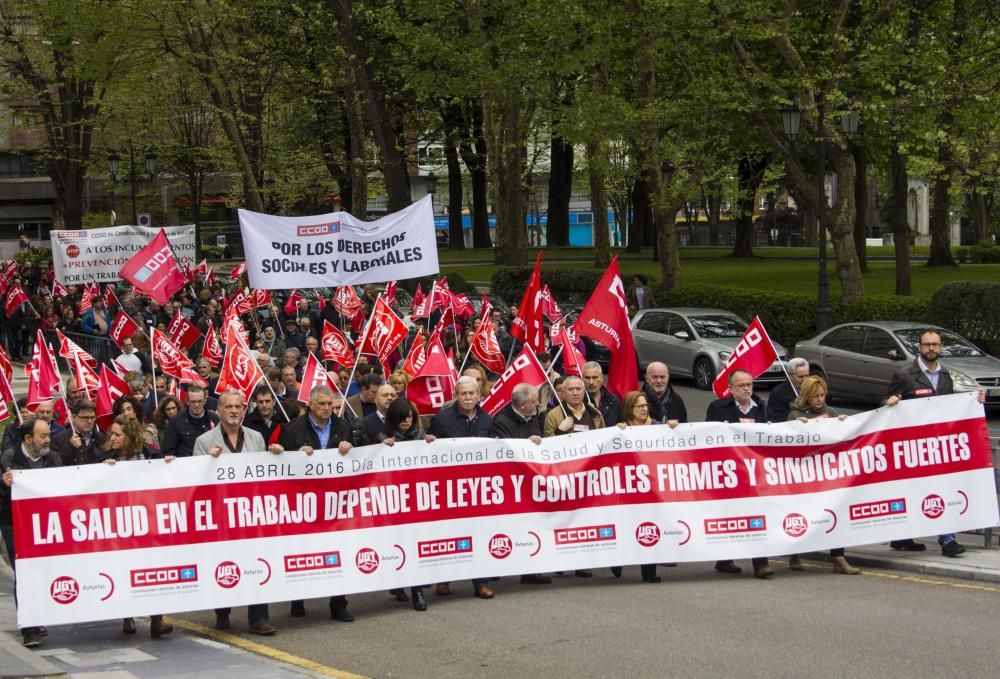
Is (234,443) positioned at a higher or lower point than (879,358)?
higher

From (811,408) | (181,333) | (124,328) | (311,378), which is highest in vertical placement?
(124,328)

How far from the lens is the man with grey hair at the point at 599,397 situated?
1150 cm

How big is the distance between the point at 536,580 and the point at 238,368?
4840mm

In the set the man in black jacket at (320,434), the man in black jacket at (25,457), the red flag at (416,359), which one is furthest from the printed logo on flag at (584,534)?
the red flag at (416,359)

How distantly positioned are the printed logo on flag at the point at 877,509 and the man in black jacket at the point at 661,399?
1.56 m

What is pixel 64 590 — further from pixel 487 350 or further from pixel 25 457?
pixel 487 350

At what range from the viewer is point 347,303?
26.2 meters

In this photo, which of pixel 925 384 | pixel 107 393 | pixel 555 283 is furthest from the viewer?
pixel 555 283

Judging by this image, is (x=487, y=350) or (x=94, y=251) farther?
(x=94, y=251)

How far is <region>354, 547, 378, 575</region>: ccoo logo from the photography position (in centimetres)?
993

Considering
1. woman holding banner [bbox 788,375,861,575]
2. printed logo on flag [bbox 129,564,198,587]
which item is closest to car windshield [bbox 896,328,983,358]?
woman holding banner [bbox 788,375,861,575]

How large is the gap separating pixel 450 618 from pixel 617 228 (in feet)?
325

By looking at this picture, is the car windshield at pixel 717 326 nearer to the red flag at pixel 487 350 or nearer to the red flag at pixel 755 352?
the red flag at pixel 487 350

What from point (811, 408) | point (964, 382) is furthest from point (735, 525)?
point (964, 382)
